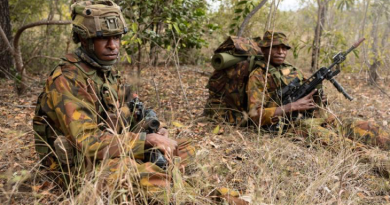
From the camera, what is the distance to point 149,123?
241cm

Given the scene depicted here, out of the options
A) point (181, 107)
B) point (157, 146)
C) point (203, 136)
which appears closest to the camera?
point (157, 146)

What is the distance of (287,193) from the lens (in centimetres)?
227

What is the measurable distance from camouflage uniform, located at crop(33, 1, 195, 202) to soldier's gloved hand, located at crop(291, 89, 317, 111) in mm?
1963

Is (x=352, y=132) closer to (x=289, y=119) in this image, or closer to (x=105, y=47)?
(x=289, y=119)

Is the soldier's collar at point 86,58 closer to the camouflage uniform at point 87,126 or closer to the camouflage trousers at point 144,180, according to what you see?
the camouflage uniform at point 87,126

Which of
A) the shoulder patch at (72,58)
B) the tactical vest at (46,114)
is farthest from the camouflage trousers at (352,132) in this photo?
the shoulder patch at (72,58)

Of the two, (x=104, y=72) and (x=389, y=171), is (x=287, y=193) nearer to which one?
(x=389, y=171)

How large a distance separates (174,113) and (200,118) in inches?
22.1

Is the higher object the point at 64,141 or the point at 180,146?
the point at 64,141

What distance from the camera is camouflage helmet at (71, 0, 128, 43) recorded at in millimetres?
2246

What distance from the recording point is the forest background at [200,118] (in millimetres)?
2281

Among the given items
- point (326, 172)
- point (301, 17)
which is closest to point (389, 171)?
point (326, 172)

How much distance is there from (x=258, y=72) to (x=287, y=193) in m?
1.81

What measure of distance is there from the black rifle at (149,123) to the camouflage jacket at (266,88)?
141 cm
